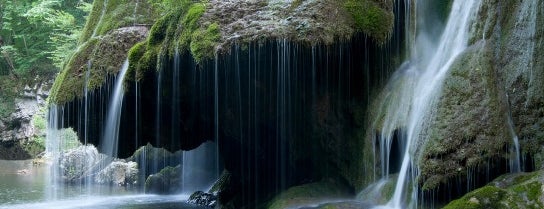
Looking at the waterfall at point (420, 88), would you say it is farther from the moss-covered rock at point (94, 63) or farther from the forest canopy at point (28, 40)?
the forest canopy at point (28, 40)

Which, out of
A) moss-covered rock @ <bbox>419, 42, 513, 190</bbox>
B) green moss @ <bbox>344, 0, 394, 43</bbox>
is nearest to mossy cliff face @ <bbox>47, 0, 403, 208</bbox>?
green moss @ <bbox>344, 0, 394, 43</bbox>

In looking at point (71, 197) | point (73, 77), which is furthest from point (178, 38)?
point (71, 197)

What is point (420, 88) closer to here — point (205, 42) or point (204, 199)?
point (205, 42)

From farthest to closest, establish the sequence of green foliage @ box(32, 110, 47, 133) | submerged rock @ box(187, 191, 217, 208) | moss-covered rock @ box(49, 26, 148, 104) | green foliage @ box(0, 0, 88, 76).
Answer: green foliage @ box(0, 0, 88, 76) → green foliage @ box(32, 110, 47, 133) → submerged rock @ box(187, 191, 217, 208) → moss-covered rock @ box(49, 26, 148, 104)

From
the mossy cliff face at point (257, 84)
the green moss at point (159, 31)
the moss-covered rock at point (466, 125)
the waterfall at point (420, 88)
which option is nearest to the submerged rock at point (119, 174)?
the mossy cliff face at point (257, 84)

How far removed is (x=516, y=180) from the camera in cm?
745

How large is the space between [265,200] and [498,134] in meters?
6.07

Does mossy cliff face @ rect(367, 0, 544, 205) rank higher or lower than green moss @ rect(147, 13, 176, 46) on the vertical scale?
lower

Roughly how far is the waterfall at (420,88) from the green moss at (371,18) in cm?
65

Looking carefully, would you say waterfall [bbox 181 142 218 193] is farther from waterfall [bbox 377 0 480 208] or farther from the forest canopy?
the forest canopy

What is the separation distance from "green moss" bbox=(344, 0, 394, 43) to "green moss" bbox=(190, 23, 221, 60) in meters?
2.39

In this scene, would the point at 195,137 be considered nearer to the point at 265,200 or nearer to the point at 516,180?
the point at 265,200

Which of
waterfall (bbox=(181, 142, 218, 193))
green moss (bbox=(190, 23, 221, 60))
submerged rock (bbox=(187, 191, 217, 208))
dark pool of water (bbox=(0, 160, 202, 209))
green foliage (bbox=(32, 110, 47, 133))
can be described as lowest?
dark pool of water (bbox=(0, 160, 202, 209))

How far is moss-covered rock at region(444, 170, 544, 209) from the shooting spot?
22.1 feet
